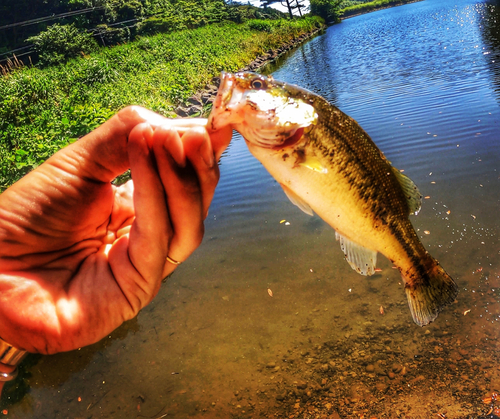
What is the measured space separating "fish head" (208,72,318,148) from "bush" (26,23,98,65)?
127 ft

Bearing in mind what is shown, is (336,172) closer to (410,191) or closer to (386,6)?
(410,191)

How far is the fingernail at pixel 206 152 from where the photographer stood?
152 cm

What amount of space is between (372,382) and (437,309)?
5.66 ft

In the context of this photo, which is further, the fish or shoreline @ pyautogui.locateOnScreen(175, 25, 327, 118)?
shoreline @ pyautogui.locateOnScreen(175, 25, 327, 118)

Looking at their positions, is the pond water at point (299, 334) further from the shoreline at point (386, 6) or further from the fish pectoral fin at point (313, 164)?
the shoreline at point (386, 6)

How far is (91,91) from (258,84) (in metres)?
14.6

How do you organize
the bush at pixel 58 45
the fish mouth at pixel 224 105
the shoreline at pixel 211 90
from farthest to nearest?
the bush at pixel 58 45 → the shoreline at pixel 211 90 → the fish mouth at pixel 224 105

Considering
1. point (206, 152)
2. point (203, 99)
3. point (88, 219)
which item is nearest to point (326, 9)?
point (203, 99)

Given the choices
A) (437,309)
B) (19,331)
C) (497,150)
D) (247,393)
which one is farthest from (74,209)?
(497,150)

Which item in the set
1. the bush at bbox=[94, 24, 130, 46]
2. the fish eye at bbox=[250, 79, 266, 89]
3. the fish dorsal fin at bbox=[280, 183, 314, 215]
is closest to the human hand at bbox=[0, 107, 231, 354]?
the fish eye at bbox=[250, 79, 266, 89]

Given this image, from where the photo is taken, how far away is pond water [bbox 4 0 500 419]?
3.66 meters

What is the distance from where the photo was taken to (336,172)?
2123 millimetres

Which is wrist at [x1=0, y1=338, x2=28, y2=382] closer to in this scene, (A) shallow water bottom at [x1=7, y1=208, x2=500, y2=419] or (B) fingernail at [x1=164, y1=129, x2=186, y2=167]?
(B) fingernail at [x1=164, y1=129, x2=186, y2=167]

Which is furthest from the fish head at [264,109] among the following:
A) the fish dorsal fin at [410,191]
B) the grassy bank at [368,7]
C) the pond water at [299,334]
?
the grassy bank at [368,7]
